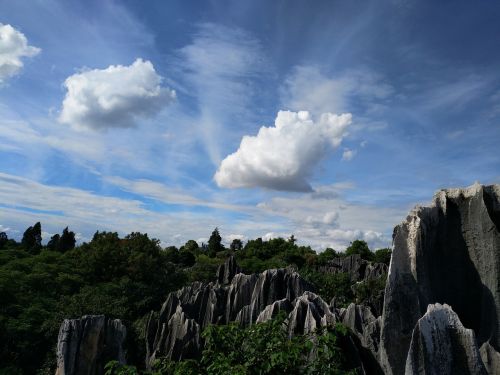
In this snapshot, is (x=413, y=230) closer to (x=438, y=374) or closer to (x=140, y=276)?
(x=438, y=374)

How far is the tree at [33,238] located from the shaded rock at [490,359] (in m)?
53.7

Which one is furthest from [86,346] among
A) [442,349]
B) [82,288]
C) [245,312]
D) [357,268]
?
A: [357,268]

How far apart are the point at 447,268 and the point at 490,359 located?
1.61 meters

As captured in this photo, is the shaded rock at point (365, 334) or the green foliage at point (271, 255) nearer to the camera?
the shaded rock at point (365, 334)

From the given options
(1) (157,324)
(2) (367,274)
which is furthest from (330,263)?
(1) (157,324)

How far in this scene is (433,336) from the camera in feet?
17.2

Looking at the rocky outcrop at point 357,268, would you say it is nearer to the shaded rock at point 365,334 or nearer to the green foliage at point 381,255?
the green foliage at point 381,255

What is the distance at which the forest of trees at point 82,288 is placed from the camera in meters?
18.3

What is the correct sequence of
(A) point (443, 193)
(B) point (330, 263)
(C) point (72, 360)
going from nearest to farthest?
(A) point (443, 193) → (C) point (72, 360) → (B) point (330, 263)

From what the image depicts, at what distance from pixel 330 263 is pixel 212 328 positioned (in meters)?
48.6

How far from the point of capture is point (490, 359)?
5.87 m

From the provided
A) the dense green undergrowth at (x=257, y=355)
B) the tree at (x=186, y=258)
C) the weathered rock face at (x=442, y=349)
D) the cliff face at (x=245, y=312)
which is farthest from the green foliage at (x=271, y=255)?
the weathered rock face at (x=442, y=349)

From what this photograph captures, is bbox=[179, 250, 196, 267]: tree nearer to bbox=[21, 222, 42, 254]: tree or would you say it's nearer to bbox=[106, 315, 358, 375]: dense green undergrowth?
bbox=[21, 222, 42, 254]: tree

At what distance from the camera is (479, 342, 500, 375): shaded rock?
228 inches
